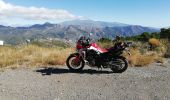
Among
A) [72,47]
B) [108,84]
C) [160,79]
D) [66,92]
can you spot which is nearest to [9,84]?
[66,92]

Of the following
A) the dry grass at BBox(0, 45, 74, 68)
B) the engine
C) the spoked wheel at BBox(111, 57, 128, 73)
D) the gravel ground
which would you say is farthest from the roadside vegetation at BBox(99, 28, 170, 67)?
the dry grass at BBox(0, 45, 74, 68)

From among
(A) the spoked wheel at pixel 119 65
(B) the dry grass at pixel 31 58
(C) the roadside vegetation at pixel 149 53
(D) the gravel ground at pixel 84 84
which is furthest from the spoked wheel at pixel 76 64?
(C) the roadside vegetation at pixel 149 53

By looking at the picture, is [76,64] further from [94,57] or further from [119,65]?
[119,65]

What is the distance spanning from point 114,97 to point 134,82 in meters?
1.83

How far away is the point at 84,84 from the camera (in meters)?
8.98

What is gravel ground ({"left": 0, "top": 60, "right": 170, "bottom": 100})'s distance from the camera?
25.1ft

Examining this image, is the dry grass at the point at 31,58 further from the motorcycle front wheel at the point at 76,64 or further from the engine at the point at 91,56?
the engine at the point at 91,56

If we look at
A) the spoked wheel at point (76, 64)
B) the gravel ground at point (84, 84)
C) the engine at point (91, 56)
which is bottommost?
the gravel ground at point (84, 84)

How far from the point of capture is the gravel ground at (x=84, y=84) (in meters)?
7.65

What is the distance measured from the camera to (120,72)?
431 inches

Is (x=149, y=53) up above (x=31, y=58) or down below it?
above

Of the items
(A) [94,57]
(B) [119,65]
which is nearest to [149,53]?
(B) [119,65]

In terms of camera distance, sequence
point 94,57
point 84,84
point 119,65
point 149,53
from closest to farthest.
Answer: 1. point 84,84
2. point 119,65
3. point 94,57
4. point 149,53

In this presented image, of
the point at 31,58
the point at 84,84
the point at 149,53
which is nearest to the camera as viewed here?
the point at 84,84
